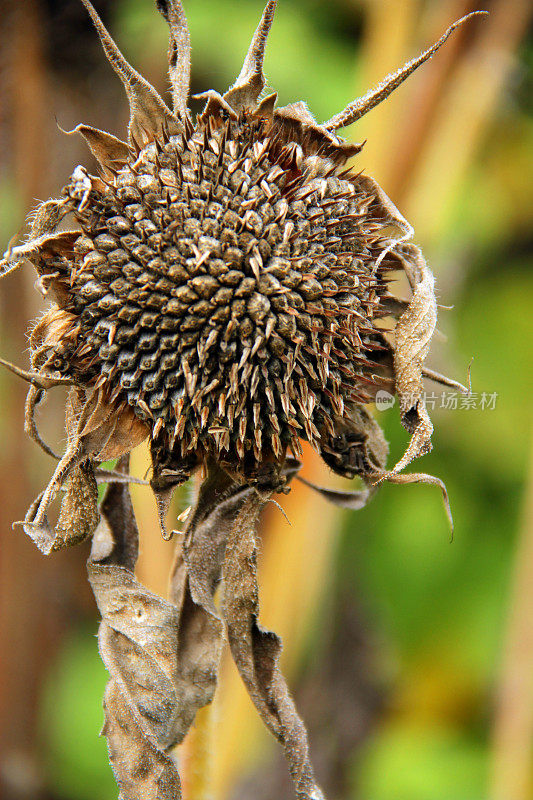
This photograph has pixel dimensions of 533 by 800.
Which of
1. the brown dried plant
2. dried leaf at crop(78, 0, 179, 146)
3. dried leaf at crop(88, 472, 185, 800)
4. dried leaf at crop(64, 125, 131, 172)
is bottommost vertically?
dried leaf at crop(88, 472, 185, 800)

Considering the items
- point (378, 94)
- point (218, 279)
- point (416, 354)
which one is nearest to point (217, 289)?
point (218, 279)

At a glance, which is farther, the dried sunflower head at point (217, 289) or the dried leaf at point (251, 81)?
the dried leaf at point (251, 81)

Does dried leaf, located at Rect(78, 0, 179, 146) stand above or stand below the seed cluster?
above

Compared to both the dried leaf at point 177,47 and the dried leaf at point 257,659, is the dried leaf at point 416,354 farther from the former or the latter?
the dried leaf at point 177,47

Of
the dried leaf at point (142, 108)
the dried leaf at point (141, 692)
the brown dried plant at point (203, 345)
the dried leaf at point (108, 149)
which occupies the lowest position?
the dried leaf at point (141, 692)

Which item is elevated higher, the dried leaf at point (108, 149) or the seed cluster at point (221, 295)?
the dried leaf at point (108, 149)

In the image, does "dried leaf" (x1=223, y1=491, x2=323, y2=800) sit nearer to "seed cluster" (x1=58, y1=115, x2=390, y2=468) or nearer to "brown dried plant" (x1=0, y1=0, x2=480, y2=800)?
"brown dried plant" (x1=0, y1=0, x2=480, y2=800)

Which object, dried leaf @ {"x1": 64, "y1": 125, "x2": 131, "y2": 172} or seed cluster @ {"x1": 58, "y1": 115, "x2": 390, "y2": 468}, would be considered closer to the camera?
seed cluster @ {"x1": 58, "y1": 115, "x2": 390, "y2": 468}

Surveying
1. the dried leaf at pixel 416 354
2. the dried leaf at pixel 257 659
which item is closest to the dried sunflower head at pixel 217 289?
the dried leaf at pixel 416 354

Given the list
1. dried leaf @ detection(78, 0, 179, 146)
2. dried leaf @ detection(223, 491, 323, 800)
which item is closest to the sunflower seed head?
dried leaf @ detection(78, 0, 179, 146)
